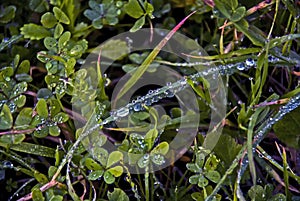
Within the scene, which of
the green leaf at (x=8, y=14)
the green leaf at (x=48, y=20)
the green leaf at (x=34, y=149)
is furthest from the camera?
the green leaf at (x=8, y=14)

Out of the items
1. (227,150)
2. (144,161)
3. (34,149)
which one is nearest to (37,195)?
(34,149)

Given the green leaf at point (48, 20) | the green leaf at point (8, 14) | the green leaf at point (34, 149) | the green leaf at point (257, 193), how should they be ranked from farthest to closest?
the green leaf at point (8, 14)
the green leaf at point (48, 20)
the green leaf at point (34, 149)
the green leaf at point (257, 193)

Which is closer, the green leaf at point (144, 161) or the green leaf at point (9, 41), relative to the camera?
the green leaf at point (144, 161)

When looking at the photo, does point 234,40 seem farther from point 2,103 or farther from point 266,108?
point 2,103

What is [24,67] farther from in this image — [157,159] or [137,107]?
[157,159]

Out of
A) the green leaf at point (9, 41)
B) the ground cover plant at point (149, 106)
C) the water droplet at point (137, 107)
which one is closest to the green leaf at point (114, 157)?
the ground cover plant at point (149, 106)

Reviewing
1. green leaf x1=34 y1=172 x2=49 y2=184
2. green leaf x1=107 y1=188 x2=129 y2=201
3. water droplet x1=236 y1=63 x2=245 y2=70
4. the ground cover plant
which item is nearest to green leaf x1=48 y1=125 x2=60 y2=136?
the ground cover plant

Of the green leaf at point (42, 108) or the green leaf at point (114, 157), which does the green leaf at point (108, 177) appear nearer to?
the green leaf at point (114, 157)

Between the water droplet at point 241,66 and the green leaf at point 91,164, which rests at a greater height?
the water droplet at point 241,66
